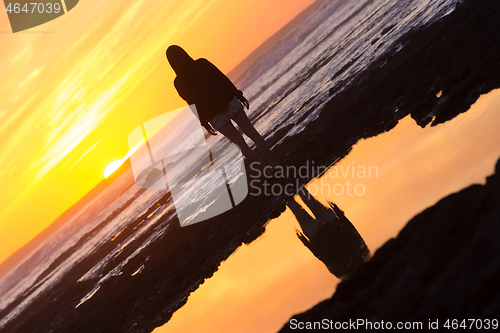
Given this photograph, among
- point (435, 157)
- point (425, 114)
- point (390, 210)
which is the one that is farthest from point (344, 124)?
point (390, 210)

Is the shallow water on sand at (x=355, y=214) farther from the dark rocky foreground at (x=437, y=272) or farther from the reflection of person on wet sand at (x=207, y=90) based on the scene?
the reflection of person on wet sand at (x=207, y=90)

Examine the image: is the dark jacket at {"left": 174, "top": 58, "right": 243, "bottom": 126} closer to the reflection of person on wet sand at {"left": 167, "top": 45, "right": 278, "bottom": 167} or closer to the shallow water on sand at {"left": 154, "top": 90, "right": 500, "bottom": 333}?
the reflection of person on wet sand at {"left": 167, "top": 45, "right": 278, "bottom": 167}

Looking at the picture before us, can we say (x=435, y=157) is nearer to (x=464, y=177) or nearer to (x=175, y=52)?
(x=464, y=177)

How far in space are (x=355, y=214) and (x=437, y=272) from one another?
1522mm

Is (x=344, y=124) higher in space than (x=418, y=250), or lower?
higher

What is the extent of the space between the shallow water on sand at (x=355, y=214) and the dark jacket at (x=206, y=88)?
1.90 m

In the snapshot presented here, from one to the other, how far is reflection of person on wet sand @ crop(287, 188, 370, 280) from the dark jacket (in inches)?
78.6

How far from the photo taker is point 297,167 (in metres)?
5.87

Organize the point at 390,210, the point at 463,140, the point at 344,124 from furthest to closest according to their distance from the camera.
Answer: the point at 344,124 → the point at 463,140 → the point at 390,210

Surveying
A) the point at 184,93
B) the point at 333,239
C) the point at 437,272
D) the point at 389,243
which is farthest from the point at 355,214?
the point at 184,93

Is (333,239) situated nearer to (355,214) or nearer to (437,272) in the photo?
(355,214)

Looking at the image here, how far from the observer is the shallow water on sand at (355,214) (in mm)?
2756

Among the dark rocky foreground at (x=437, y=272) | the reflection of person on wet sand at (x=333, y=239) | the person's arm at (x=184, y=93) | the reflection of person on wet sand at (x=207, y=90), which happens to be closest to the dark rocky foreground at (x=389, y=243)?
the dark rocky foreground at (x=437, y=272)

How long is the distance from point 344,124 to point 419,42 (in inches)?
152
